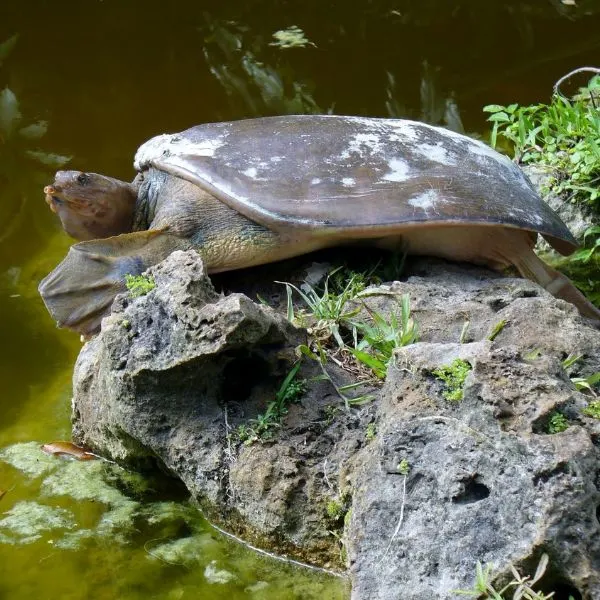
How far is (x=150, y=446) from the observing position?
104 inches

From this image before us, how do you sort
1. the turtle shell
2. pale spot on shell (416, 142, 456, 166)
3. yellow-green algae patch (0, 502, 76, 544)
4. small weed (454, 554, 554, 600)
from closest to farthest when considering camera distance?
small weed (454, 554, 554, 600)
yellow-green algae patch (0, 502, 76, 544)
the turtle shell
pale spot on shell (416, 142, 456, 166)

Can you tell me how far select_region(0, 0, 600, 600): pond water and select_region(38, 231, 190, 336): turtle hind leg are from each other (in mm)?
443

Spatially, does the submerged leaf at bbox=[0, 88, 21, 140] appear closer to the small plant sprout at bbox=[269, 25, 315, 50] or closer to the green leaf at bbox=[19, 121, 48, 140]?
the green leaf at bbox=[19, 121, 48, 140]

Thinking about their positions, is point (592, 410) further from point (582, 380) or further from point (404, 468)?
point (404, 468)

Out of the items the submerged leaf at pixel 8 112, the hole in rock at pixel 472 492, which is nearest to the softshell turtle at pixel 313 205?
the hole in rock at pixel 472 492

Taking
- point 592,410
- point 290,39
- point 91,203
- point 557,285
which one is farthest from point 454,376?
point 290,39

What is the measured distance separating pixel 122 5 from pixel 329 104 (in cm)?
323

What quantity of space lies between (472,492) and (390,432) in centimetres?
23

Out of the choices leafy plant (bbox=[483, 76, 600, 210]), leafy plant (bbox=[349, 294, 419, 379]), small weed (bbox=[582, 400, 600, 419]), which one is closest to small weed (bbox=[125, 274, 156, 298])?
leafy plant (bbox=[349, 294, 419, 379])

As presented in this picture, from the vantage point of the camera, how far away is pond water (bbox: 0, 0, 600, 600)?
8.30 feet

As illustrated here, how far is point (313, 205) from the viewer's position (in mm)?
2986

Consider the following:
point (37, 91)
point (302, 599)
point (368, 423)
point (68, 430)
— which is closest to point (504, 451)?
point (368, 423)

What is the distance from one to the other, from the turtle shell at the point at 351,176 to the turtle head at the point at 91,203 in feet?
0.77

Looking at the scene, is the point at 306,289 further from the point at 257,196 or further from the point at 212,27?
the point at 212,27
